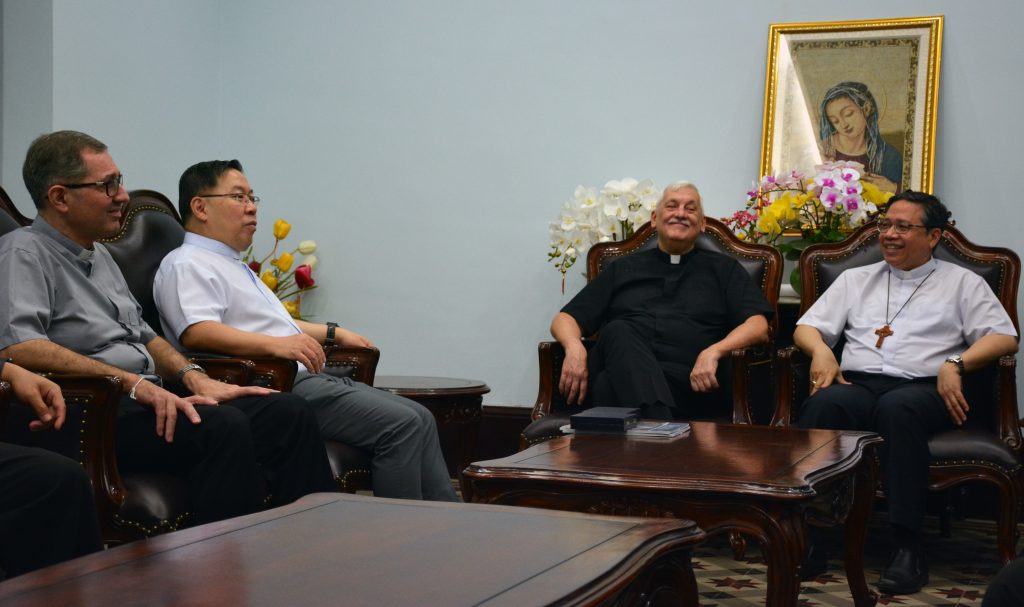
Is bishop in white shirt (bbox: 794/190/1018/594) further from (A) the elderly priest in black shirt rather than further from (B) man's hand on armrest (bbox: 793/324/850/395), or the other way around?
(A) the elderly priest in black shirt

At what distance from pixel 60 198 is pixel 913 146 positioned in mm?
3235

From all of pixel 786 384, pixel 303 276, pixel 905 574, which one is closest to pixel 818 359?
pixel 786 384

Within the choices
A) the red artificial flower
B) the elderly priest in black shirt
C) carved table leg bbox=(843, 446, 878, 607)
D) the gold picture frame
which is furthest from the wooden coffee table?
the red artificial flower

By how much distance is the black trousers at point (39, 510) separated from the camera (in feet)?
6.47

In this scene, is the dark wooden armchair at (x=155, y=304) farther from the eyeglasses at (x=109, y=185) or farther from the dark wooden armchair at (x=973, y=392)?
the dark wooden armchair at (x=973, y=392)

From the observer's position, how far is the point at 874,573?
3.39 meters

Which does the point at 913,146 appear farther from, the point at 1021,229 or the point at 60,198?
the point at 60,198

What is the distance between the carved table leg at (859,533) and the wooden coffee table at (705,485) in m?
0.23

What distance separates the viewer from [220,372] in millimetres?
2840

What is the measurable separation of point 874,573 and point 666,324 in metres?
1.12

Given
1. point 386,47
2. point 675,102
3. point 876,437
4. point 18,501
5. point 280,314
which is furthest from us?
point 386,47

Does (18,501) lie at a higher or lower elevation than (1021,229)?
lower

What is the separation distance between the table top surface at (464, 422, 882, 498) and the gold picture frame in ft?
6.14

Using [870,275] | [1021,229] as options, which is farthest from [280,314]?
[1021,229]
